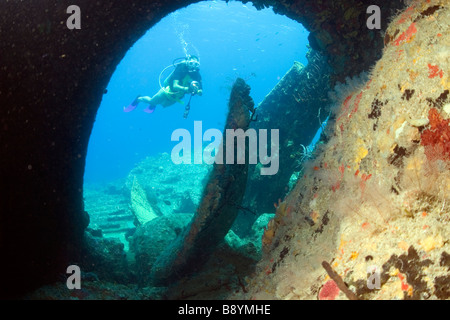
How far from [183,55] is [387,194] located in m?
106

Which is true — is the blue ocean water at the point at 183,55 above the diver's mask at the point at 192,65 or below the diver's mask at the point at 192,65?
Result: above

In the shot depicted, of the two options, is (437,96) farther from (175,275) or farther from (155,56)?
(155,56)

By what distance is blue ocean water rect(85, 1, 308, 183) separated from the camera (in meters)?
48.1

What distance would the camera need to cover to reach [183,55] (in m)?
98.5

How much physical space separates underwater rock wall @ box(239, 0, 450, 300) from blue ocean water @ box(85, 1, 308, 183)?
28.8m

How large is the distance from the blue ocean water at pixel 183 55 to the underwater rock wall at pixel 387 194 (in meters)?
28.8

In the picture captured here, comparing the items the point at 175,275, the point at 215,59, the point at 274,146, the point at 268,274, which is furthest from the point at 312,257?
the point at 215,59

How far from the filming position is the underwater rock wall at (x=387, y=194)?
1.53 meters

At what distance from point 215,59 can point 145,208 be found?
89.9 m

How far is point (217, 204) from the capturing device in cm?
339
